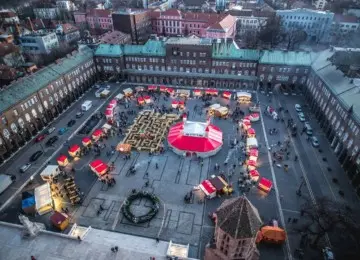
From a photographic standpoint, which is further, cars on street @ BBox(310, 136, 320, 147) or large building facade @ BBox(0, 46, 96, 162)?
cars on street @ BBox(310, 136, 320, 147)

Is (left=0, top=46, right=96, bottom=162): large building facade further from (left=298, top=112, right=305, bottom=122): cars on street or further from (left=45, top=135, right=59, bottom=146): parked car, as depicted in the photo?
(left=298, top=112, right=305, bottom=122): cars on street

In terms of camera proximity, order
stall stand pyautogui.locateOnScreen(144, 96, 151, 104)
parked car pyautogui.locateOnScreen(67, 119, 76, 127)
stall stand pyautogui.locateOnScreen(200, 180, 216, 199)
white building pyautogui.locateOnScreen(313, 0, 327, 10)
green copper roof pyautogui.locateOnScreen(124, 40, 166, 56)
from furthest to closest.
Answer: white building pyautogui.locateOnScreen(313, 0, 327, 10)
green copper roof pyautogui.locateOnScreen(124, 40, 166, 56)
stall stand pyautogui.locateOnScreen(144, 96, 151, 104)
parked car pyautogui.locateOnScreen(67, 119, 76, 127)
stall stand pyautogui.locateOnScreen(200, 180, 216, 199)

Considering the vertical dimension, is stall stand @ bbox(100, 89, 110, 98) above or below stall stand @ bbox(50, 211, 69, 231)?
above

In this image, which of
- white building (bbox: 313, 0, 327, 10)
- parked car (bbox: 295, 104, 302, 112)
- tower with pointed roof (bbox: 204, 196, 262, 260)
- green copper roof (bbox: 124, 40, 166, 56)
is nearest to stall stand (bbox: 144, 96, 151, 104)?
green copper roof (bbox: 124, 40, 166, 56)

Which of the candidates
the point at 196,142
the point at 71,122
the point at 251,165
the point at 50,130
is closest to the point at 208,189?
the point at 251,165

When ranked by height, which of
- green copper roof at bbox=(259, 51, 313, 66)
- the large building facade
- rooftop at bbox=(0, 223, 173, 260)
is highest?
green copper roof at bbox=(259, 51, 313, 66)

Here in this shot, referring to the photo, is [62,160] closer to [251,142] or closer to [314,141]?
[251,142]
